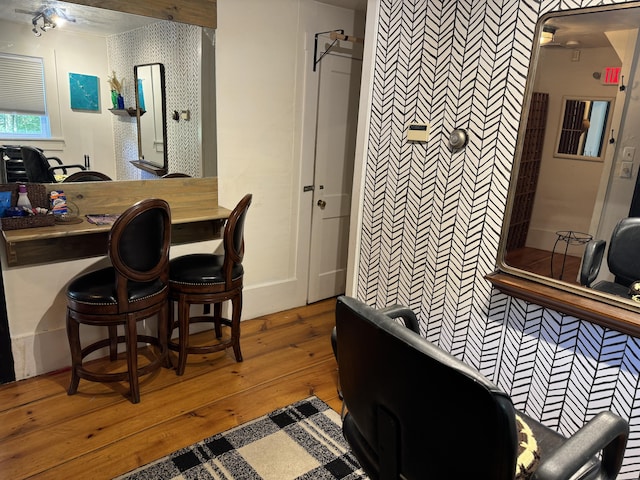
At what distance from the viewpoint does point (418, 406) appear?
100 centimetres

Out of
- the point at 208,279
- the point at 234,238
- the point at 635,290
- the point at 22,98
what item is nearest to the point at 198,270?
the point at 208,279

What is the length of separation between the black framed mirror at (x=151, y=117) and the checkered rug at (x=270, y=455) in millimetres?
1578

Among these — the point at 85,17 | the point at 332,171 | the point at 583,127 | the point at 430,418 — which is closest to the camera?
the point at 430,418

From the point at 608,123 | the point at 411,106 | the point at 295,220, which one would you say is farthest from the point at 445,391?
the point at 295,220

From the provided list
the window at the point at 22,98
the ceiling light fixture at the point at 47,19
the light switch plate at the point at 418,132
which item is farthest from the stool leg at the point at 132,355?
the light switch plate at the point at 418,132

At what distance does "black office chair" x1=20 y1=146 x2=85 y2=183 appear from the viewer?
229cm

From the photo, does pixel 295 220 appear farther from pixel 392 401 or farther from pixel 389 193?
pixel 392 401

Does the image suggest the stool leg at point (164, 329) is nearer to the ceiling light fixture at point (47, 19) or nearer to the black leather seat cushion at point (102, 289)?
the black leather seat cushion at point (102, 289)

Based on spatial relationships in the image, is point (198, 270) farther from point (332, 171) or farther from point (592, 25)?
point (592, 25)

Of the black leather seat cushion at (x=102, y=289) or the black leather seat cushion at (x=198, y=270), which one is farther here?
the black leather seat cushion at (x=198, y=270)

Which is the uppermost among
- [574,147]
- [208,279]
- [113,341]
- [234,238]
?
[574,147]

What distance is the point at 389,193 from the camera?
2.31 m

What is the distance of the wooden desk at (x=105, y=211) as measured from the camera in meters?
2.29

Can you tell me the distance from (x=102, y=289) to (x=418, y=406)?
5.75 ft
